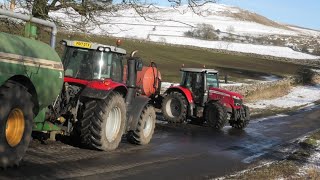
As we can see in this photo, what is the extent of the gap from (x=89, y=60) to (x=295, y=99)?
25805 millimetres

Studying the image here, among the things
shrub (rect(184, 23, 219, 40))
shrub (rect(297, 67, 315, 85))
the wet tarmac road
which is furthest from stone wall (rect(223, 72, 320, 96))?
shrub (rect(184, 23, 219, 40))

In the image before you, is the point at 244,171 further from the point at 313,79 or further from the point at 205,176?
the point at 313,79

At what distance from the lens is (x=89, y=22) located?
13.9 metres

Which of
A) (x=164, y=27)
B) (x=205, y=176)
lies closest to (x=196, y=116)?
(x=205, y=176)

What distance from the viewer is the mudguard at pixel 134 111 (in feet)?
35.9

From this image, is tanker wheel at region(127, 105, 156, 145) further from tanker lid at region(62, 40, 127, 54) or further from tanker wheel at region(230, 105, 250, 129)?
tanker wheel at region(230, 105, 250, 129)

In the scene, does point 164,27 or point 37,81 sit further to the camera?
point 164,27

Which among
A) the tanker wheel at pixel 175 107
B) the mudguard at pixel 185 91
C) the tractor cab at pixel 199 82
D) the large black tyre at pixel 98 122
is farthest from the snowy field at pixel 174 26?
the large black tyre at pixel 98 122

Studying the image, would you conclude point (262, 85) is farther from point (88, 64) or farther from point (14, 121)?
point (14, 121)

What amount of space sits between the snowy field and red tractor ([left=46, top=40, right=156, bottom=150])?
349 cm

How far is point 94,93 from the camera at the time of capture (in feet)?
31.0

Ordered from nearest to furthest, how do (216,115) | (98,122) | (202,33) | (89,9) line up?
(98,122), (89,9), (216,115), (202,33)

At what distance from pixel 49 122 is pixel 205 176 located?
2.85 meters

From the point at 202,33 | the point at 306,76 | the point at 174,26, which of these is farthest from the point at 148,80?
the point at 202,33
